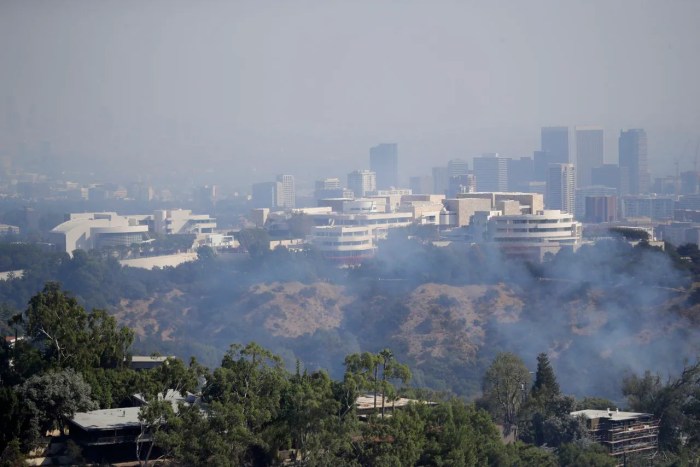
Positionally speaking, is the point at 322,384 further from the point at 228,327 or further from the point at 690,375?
the point at 228,327

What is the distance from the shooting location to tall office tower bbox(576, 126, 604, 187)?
Answer: 10493cm

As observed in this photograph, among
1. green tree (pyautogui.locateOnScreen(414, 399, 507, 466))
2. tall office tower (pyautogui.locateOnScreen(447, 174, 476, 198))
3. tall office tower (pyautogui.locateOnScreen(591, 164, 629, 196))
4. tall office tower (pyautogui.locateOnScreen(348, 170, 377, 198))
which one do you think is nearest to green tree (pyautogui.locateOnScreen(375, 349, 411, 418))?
green tree (pyautogui.locateOnScreen(414, 399, 507, 466))

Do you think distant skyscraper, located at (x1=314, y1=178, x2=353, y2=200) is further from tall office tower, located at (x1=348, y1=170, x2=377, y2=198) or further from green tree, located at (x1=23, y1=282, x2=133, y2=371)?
green tree, located at (x1=23, y1=282, x2=133, y2=371)

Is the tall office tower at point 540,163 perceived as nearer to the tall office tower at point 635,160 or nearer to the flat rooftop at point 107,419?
the tall office tower at point 635,160

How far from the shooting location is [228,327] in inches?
1939

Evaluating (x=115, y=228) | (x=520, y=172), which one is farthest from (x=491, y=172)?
(x=115, y=228)

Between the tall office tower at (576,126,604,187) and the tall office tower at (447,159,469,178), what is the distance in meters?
8.17

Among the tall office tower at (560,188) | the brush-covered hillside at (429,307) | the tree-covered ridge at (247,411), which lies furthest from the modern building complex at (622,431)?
the tall office tower at (560,188)

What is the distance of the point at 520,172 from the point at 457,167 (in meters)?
4.32

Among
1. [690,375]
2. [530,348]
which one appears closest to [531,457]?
[690,375]

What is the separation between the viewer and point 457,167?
337 feet

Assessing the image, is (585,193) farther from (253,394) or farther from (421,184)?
(253,394)

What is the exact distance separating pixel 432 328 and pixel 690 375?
17.5 meters

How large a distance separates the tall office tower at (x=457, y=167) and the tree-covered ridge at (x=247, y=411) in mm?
75658
